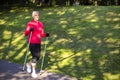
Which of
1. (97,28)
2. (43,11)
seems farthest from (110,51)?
(43,11)

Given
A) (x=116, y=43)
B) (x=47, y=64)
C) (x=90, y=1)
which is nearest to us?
(x=47, y=64)

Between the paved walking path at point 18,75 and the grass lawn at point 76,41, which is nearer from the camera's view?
the paved walking path at point 18,75

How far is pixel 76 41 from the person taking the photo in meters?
13.7

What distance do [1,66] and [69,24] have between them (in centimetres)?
768

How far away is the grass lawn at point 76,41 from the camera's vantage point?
33.7 ft

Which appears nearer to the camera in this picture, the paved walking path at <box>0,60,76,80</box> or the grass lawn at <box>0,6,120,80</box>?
the paved walking path at <box>0,60,76,80</box>

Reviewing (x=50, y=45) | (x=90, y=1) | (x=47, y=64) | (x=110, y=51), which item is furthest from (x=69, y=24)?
(x=90, y=1)

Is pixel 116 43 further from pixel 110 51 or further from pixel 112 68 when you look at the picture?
pixel 112 68

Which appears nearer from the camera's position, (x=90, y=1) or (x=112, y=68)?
(x=112, y=68)

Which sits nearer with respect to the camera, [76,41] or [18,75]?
[18,75]

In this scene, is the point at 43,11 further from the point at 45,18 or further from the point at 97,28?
the point at 97,28

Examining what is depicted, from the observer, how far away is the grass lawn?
1028 centimetres

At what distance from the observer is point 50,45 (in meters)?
13.2

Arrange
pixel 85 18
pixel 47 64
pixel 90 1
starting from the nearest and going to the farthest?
A: pixel 47 64, pixel 85 18, pixel 90 1
